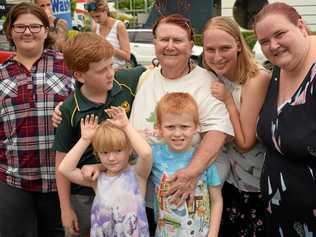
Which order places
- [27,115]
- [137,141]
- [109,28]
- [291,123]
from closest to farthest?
[291,123] < [137,141] < [27,115] < [109,28]

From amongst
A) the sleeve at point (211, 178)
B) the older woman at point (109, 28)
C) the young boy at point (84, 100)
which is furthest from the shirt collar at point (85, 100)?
the older woman at point (109, 28)

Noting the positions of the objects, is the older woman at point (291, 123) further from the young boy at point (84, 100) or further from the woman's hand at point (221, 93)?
the young boy at point (84, 100)

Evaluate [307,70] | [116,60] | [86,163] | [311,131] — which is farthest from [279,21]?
[116,60]

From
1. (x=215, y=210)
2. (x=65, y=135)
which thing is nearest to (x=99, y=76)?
(x=65, y=135)

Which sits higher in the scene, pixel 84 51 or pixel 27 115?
pixel 84 51

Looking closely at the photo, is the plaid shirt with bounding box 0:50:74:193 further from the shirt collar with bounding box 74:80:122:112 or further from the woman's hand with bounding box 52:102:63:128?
the shirt collar with bounding box 74:80:122:112

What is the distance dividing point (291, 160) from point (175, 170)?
623 millimetres

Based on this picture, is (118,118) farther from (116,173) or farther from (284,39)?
(284,39)

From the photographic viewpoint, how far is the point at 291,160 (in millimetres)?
2562

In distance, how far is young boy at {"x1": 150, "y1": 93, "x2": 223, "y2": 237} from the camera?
2.69m

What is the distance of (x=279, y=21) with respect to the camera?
8.24 feet

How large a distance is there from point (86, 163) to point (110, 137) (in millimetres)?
360

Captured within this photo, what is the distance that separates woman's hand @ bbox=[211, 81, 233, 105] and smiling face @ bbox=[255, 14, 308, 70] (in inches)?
14.2

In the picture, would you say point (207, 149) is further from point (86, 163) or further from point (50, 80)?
point (50, 80)
